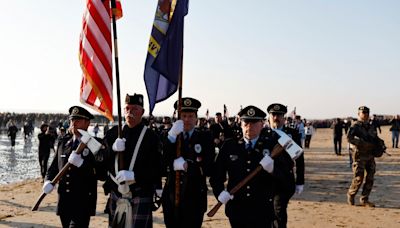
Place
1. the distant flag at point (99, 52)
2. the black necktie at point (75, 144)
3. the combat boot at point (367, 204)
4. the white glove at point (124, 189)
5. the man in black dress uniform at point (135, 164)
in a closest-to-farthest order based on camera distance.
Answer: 1. the white glove at point (124, 189)
2. the man in black dress uniform at point (135, 164)
3. the distant flag at point (99, 52)
4. the black necktie at point (75, 144)
5. the combat boot at point (367, 204)

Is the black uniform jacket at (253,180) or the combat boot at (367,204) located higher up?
the black uniform jacket at (253,180)

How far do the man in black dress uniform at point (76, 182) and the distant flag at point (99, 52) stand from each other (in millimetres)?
650

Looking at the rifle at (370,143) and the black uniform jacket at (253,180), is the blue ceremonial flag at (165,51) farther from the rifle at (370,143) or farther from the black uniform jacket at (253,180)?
the rifle at (370,143)

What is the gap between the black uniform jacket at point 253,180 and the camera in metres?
4.59

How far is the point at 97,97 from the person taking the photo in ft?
17.4

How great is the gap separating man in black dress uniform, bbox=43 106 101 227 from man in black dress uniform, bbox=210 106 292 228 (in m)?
1.67

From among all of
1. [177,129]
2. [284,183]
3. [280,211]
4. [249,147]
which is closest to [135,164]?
[177,129]

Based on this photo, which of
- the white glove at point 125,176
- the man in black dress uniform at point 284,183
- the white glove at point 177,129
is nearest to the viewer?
the white glove at point 125,176

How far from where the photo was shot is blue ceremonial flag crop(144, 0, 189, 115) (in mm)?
5059

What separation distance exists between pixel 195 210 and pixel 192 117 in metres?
1.18

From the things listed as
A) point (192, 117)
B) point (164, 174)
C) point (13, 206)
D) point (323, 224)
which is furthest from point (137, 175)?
point (13, 206)

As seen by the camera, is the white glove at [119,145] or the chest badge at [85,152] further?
the chest badge at [85,152]

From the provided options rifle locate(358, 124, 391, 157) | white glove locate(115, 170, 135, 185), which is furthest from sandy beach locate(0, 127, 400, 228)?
white glove locate(115, 170, 135, 185)

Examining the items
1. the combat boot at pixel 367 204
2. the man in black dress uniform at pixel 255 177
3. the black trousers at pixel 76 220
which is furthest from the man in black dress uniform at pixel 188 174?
the combat boot at pixel 367 204
